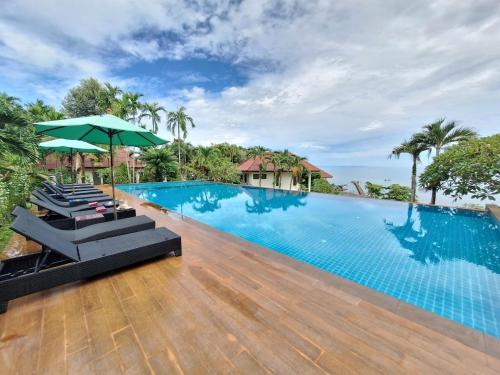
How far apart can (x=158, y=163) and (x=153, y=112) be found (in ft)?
15.2

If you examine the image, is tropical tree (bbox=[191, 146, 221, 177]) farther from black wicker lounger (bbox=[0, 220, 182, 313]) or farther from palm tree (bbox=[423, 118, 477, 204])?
black wicker lounger (bbox=[0, 220, 182, 313])

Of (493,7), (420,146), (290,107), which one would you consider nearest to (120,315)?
(493,7)

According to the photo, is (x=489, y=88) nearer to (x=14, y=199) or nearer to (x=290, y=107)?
(x=290, y=107)

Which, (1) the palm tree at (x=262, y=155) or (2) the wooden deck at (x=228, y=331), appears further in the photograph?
(1) the palm tree at (x=262, y=155)

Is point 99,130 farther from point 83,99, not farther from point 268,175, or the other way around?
point 83,99

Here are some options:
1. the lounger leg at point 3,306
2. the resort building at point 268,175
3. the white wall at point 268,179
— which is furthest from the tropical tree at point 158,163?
the lounger leg at point 3,306

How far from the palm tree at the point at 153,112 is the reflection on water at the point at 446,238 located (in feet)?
63.4

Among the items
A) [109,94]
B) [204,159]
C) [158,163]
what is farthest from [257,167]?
[109,94]

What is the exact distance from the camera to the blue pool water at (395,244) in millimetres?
3547

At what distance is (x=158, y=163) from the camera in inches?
789

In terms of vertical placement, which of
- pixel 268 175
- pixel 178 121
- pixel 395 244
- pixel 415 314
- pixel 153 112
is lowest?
pixel 395 244

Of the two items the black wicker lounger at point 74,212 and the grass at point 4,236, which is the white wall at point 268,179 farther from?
the grass at point 4,236

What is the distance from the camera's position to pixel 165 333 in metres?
1.96

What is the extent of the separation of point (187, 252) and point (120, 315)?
5.45 feet
